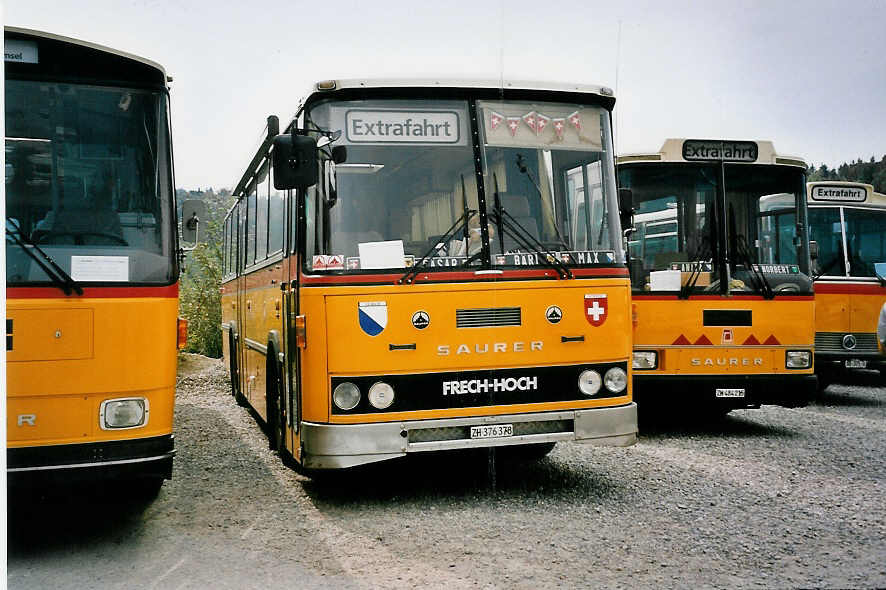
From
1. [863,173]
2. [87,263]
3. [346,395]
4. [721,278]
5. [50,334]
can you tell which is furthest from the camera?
[863,173]

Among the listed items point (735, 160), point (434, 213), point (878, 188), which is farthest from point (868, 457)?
point (878, 188)

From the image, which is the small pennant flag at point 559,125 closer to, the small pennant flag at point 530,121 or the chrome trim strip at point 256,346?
the small pennant flag at point 530,121

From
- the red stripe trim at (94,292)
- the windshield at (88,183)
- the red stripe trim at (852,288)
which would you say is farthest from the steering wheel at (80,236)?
the red stripe trim at (852,288)

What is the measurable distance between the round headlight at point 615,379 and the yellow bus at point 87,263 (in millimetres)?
3041

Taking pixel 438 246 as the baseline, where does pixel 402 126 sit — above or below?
above

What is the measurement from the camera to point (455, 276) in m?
6.60

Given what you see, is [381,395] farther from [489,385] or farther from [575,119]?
[575,119]

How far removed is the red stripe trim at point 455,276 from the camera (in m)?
6.47

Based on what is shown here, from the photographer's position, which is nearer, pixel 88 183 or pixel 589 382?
pixel 88 183

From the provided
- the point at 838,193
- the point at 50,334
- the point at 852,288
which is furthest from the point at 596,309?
the point at 838,193

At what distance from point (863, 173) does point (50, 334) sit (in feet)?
43.9

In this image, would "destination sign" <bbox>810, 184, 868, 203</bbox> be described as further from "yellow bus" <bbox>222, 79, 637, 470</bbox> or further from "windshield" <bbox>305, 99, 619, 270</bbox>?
"windshield" <bbox>305, 99, 619, 270</bbox>

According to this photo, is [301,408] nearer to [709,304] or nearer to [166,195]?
[166,195]

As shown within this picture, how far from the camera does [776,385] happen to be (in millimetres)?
9641
